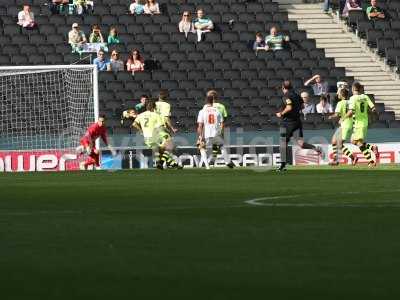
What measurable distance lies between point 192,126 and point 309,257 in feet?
90.2

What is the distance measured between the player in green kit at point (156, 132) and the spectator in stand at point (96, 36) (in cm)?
699

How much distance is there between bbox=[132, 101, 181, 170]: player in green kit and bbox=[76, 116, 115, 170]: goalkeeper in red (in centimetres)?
87

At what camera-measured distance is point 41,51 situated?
120ft

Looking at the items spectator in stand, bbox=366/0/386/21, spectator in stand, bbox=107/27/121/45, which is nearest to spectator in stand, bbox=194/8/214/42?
spectator in stand, bbox=107/27/121/45

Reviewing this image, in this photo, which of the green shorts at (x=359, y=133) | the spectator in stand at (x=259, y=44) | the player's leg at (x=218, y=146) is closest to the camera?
the player's leg at (x=218, y=146)

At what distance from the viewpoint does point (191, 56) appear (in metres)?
38.4

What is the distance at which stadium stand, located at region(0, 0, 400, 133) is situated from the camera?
119 feet

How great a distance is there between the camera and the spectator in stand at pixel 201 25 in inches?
1542

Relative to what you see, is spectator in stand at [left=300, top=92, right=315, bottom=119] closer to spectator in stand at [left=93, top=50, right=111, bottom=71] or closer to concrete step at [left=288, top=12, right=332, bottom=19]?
spectator in stand at [left=93, top=50, right=111, bottom=71]

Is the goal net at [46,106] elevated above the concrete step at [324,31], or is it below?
below

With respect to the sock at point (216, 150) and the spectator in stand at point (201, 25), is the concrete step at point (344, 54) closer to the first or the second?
the spectator in stand at point (201, 25)

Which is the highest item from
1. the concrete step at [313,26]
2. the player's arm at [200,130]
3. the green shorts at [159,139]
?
the concrete step at [313,26]

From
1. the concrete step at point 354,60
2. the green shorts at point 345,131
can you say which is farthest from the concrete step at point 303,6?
the green shorts at point 345,131

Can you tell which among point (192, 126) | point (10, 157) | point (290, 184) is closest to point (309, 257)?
point (290, 184)
